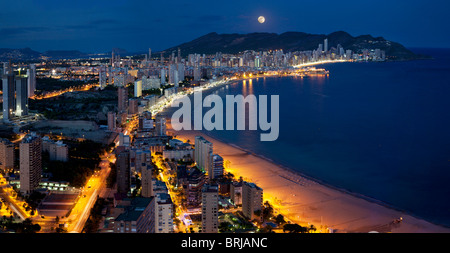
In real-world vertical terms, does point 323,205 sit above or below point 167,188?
below

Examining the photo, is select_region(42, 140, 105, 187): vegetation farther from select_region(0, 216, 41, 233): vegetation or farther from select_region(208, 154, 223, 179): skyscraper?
select_region(208, 154, 223, 179): skyscraper

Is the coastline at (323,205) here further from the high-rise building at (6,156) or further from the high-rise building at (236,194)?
the high-rise building at (6,156)

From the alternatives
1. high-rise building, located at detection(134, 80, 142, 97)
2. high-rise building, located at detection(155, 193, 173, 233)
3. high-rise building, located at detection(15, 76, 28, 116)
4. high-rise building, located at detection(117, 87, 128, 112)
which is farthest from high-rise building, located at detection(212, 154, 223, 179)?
high-rise building, located at detection(134, 80, 142, 97)

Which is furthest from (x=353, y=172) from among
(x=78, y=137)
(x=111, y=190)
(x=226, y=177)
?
(x=78, y=137)

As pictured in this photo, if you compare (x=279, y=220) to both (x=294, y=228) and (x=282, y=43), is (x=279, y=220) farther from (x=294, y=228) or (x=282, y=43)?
(x=282, y=43)

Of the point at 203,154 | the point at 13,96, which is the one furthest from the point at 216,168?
the point at 13,96
